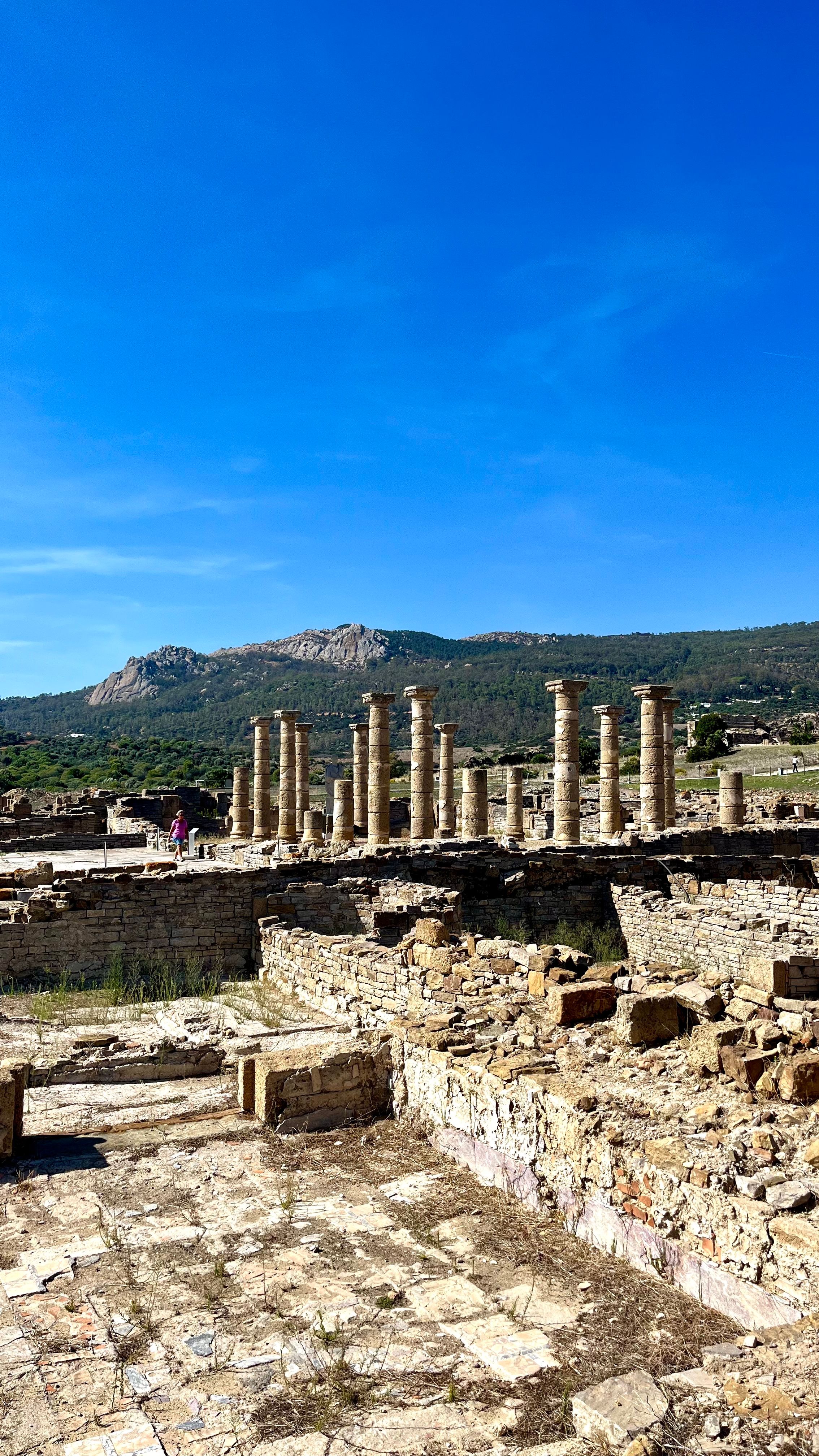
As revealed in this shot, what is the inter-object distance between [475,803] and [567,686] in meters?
6.15

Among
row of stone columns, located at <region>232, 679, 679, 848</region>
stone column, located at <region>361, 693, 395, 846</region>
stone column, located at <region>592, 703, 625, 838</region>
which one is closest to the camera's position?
row of stone columns, located at <region>232, 679, 679, 848</region>

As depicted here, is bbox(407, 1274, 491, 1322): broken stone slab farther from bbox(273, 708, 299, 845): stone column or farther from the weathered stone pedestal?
the weathered stone pedestal

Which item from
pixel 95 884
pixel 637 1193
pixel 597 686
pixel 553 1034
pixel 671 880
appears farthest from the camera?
pixel 597 686

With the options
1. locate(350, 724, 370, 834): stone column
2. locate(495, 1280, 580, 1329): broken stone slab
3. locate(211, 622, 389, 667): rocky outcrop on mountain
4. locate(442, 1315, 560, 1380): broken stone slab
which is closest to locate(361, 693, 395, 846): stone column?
locate(350, 724, 370, 834): stone column

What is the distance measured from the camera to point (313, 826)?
31250 millimetres

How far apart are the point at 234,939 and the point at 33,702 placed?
555ft

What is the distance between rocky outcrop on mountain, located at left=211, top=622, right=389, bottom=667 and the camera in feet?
506

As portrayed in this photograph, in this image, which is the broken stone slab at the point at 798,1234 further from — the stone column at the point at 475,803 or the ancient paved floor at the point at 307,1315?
the stone column at the point at 475,803

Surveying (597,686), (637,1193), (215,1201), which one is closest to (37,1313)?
(215,1201)

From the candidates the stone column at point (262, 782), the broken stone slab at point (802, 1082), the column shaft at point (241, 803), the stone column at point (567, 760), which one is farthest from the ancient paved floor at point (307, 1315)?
the column shaft at point (241, 803)

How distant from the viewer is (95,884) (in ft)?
46.3

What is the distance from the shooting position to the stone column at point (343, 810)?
31422mm

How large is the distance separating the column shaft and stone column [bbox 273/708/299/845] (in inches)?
152

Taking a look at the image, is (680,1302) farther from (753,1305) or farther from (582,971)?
(582,971)
